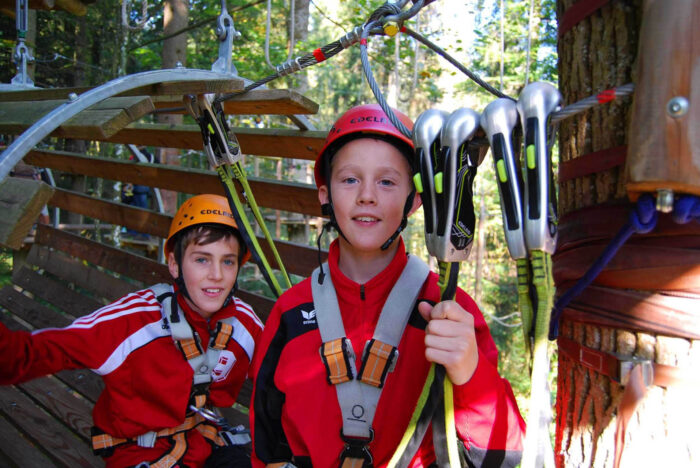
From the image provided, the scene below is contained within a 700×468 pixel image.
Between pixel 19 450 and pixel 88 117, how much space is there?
2.39 metres

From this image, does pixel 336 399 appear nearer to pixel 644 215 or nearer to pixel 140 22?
pixel 644 215

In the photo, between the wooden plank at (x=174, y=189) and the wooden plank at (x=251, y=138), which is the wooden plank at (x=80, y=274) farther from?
the wooden plank at (x=251, y=138)

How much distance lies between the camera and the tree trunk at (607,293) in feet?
3.87

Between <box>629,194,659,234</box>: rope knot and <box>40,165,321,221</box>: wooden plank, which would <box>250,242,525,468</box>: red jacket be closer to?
<box>629,194,659,234</box>: rope knot

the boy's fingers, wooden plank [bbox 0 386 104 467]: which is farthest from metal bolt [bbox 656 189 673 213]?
wooden plank [bbox 0 386 104 467]

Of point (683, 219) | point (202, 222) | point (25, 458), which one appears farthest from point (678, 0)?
point (25, 458)

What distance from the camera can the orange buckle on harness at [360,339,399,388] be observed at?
176 centimetres

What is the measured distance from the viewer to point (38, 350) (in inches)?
93.9

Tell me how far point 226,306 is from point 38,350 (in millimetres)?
913

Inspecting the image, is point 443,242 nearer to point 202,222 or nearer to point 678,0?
point 678,0

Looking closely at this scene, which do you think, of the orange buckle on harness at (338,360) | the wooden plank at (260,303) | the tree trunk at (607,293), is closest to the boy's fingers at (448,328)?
the tree trunk at (607,293)

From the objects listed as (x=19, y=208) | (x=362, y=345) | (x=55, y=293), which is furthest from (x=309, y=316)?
(x=55, y=293)

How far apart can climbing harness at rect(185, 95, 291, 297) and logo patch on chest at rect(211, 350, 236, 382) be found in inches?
16.6

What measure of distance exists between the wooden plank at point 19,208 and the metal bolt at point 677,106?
1.62 m
